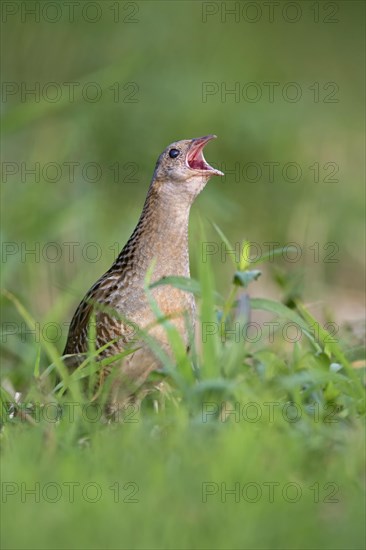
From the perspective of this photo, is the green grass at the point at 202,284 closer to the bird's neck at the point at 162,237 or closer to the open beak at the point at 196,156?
the bird's neck at the point at 162,237

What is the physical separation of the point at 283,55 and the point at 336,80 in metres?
0.54

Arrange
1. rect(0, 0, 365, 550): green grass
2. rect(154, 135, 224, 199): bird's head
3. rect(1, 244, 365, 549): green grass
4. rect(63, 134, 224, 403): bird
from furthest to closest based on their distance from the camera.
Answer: rect(154, 135, 224, 199): bird's head, rect(63, 134, 224, 403): bird, rect(0, 0, 365, 550): green grass, rect(1, 244, 365, 549): green grass

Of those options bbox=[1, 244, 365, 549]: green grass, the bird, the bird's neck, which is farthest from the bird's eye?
bbox=[1, 244, 365, 549]: green grass

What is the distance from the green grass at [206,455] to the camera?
3.13 m

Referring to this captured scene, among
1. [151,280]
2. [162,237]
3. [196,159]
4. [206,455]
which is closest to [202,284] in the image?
[206,455]

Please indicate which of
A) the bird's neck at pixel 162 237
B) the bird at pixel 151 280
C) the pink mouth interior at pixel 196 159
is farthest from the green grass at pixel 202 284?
the pink mouth interior at pixel 196 159

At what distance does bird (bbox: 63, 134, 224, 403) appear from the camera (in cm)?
491

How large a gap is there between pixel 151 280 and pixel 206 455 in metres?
1.73

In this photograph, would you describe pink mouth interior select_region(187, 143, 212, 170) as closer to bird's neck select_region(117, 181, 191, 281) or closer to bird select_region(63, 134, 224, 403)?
bird select_region(63, 134, 224, 403)

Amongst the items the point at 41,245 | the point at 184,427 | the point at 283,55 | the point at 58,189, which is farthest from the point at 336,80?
the point at 184,427

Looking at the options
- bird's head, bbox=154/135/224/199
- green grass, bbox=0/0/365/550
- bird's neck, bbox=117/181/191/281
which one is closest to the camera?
green grass, bbox=0/0/365/550

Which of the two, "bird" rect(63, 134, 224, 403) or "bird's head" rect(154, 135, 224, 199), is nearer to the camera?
"bird" rect(63, 134, 224, 403)

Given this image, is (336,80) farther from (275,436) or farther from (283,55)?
(275,436)

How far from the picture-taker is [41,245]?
7.21 m
